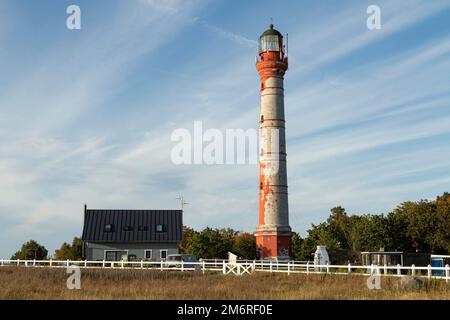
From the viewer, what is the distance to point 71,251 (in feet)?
311

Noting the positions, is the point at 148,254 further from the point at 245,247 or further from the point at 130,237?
the point at 245,247

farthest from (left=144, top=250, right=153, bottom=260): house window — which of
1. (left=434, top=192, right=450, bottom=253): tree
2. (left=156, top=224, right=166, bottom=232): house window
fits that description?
(left=434, top=192, right=450, bottom=253): tree

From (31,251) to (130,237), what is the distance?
168 feet

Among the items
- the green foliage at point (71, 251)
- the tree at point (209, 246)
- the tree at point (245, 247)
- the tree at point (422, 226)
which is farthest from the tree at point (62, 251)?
the tree at point (422, 226)

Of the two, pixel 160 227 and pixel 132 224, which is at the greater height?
pixel 132 224

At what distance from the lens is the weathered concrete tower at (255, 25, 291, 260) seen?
162ft

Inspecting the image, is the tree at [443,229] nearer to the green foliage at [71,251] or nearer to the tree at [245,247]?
the tree at [245,247]

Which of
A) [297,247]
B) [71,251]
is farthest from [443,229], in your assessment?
[71,251]

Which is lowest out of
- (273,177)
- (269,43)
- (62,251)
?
(62,251)

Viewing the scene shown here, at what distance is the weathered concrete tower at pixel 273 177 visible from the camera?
49.3 metres

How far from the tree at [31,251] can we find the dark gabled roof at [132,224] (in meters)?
46.0
